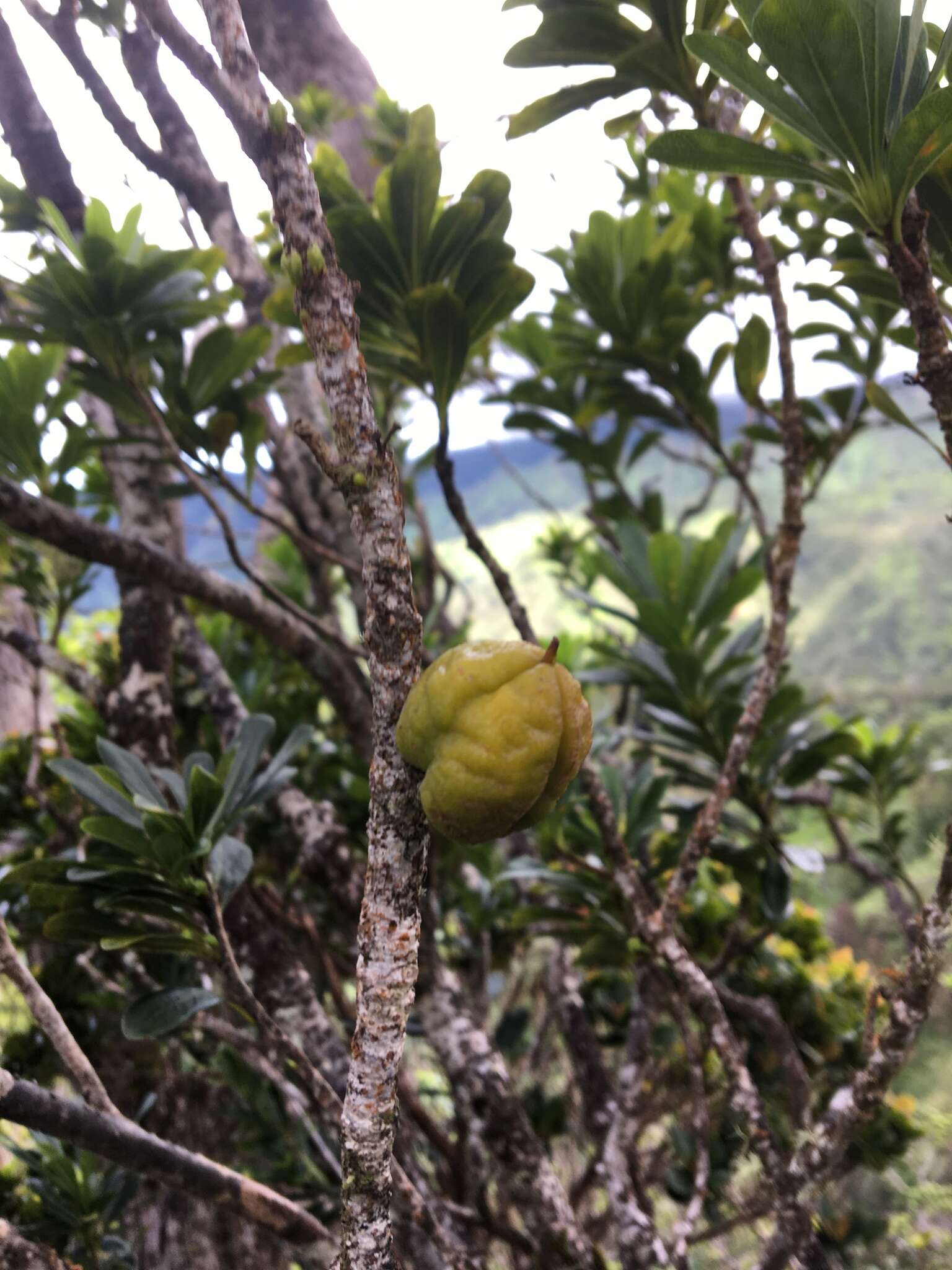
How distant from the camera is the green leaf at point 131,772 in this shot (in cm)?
92

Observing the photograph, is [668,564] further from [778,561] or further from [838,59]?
[838,59]

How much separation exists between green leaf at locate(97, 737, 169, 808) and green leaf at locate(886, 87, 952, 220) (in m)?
0.92

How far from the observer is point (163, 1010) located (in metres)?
0.90

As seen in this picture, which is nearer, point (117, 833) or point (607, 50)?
point (117, 833)

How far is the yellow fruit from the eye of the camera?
1.47 feet

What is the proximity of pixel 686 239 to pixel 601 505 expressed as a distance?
0.62 metres

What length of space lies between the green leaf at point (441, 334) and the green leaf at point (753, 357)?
393 millimetres

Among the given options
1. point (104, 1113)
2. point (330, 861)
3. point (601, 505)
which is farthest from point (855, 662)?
point (104, 1113)

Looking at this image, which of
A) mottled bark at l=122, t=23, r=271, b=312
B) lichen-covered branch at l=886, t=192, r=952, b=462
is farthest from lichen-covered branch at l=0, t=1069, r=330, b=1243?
mottled bark at l=122, t=23, r=271, b=312

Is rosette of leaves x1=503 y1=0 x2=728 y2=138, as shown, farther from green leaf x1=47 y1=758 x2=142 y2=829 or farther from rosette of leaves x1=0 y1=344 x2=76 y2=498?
green leaf x1=47 y1=758 x2=142 y2=829

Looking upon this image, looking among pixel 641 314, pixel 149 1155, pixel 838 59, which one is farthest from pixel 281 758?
pixel 641 314

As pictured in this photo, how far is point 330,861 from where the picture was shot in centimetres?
147

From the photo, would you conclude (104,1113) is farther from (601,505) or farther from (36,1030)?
(601,505)

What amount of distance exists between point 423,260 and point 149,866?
0.77 m
